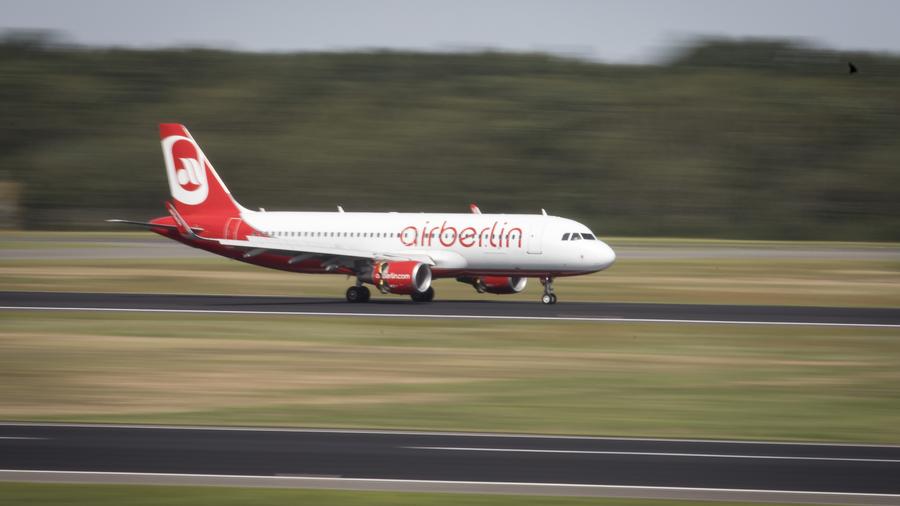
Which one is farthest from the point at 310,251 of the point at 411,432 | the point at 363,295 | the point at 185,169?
the point at 411,432

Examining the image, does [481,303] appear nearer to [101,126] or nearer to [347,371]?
[347,371]

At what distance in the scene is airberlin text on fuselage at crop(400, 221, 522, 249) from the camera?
139 ft

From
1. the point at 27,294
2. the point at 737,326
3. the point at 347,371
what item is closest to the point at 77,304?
the point at 27,294

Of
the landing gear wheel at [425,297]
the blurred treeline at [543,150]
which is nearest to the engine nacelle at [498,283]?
the landing gear wheel at [425,297]

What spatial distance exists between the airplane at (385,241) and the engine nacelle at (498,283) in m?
0.04

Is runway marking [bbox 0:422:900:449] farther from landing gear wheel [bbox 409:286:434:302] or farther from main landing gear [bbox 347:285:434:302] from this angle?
main landing gear [bbox 347:285:434:302]

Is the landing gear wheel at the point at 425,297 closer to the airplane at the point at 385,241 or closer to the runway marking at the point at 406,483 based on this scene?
the airplane at the point at 385,241

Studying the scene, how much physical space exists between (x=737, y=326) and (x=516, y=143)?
140820mm

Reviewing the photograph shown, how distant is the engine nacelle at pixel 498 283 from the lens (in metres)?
44.0

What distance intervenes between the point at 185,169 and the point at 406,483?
3461 centimetres

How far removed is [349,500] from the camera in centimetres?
1455

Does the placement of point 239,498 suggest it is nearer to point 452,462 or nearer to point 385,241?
point 452,462

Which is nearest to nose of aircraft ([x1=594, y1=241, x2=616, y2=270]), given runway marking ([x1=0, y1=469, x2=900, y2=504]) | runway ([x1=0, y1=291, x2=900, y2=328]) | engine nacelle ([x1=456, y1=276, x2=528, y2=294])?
runway ([x1=0, y1=291, x2=900, y2=328])

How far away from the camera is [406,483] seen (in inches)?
605
